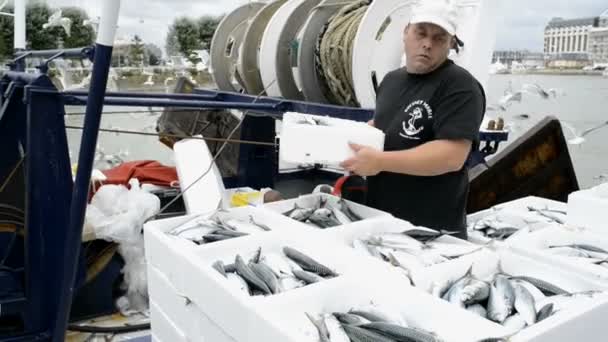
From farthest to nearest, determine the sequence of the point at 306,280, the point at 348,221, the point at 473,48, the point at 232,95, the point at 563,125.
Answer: the point at 563,125 < the point at 232,95 < the point at 473,48 < the point at 348,221 < the point at 306,280

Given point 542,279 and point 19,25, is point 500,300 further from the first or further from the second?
point 19,25

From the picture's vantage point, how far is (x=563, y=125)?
634cm

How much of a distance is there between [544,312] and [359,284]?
0.45m

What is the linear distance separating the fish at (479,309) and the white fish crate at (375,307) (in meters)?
0.12

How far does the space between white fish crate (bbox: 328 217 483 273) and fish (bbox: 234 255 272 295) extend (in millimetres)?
314

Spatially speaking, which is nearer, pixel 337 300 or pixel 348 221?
pixel 337 300

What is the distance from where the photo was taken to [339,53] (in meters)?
4.11

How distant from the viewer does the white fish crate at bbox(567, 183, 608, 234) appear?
6.51ft

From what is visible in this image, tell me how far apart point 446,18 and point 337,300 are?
138cm

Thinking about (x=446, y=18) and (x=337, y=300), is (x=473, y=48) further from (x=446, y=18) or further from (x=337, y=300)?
(x=337, y=300)

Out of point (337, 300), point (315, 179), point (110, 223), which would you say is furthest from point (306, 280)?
point (315, 179)

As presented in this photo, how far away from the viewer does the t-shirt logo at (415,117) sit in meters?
2.30

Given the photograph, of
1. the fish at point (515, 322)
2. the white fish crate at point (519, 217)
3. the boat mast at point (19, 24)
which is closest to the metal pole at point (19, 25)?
the boat mast at point (19, 24)

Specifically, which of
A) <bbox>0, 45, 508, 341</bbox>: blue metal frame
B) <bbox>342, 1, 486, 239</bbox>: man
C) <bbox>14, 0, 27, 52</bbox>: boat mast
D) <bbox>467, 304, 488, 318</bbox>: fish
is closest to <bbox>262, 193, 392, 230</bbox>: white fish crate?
<bbox>342, 1, 486, 239</bbox>: man
